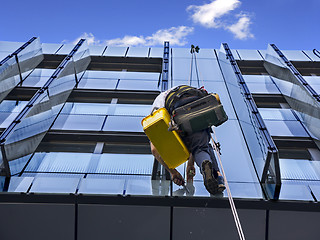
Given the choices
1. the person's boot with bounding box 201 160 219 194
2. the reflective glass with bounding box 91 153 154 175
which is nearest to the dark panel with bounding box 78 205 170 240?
the person's boot with bounding box 201 160 219 194

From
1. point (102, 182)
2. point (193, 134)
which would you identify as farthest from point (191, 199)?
point (102, 182)

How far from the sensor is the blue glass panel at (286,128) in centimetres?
812

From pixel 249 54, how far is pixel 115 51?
5.47 metres

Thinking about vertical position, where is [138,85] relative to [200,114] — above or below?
above

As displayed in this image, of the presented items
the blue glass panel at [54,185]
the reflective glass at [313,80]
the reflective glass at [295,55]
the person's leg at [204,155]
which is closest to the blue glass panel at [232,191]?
the person's leg at [204,155]

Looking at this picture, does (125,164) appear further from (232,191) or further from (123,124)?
(232,191)

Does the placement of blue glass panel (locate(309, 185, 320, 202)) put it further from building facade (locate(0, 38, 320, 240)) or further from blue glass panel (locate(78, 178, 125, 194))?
blue glass panel (locate(78, 178, 125, 194))

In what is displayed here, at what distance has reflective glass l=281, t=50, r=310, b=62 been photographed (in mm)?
13148

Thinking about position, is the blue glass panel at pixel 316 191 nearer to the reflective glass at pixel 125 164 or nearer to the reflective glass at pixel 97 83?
the reflective glass at pixel 125 164

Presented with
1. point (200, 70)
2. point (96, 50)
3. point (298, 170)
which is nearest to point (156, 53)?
point (96, 50)

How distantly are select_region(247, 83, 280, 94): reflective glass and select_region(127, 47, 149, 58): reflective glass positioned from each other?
14.2ft

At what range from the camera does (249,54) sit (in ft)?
44.9

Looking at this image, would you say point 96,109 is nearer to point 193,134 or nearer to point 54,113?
point 54,113

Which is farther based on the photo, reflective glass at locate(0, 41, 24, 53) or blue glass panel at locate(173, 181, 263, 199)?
reflective glass at locate(0, 41, 24, 53)
